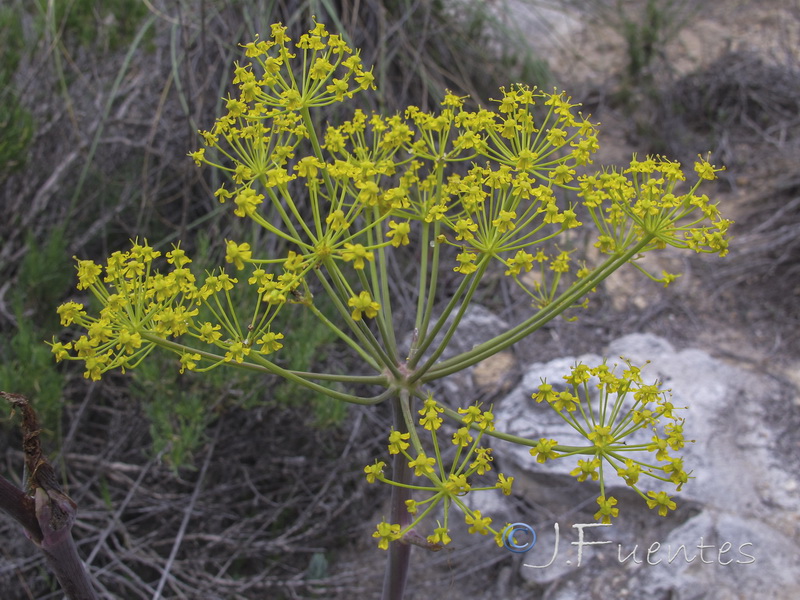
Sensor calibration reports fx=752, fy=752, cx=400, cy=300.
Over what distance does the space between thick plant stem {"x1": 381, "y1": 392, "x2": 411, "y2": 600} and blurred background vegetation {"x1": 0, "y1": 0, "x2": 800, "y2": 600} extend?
3.62ft

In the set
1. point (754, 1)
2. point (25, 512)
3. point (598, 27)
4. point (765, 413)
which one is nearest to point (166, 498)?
point (25, 512)

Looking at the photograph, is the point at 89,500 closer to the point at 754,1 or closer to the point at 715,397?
the point at 715,397

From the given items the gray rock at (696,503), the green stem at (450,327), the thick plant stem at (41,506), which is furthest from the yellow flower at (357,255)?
the gray rock at (696,503)

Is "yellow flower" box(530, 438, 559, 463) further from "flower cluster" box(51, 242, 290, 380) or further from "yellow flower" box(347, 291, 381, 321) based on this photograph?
"flower cluster" box(51, 242, 290, 380)

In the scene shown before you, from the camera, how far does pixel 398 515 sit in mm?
1590

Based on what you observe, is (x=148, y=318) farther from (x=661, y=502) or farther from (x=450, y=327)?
(x=661, y=502)

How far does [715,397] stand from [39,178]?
3.34m

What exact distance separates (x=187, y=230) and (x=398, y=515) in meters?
2.32

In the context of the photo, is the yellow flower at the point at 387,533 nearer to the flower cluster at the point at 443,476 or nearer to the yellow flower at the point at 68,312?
the flower cluster at the point at 443,476

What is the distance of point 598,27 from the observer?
227 inches

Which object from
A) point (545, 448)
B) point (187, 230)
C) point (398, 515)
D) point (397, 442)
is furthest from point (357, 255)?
point (187, 230)

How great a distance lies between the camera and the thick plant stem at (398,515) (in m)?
1.51

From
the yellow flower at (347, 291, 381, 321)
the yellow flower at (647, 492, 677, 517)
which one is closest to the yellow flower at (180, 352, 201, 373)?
the yellow flower at (347, 291, 381, 321)

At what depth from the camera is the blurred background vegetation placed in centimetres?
280
